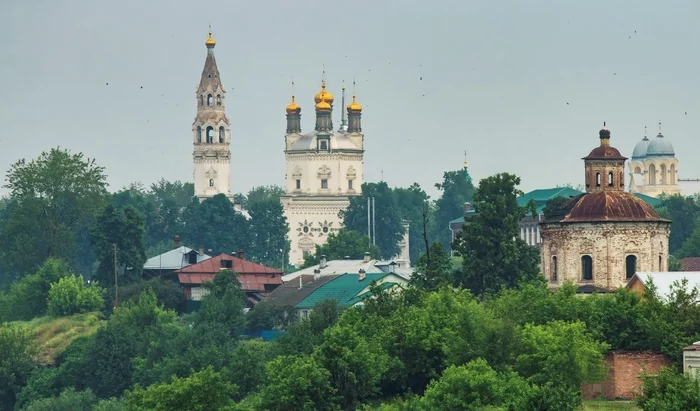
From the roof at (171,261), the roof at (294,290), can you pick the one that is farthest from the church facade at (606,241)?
the roof at (171,261)

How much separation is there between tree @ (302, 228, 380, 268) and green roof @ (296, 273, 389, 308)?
69.6 ft

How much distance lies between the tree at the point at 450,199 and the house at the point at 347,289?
6154 centimetres

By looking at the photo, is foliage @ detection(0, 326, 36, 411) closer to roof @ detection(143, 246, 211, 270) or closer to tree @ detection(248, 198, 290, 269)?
roof @ detection(143, 246, 211, 270)

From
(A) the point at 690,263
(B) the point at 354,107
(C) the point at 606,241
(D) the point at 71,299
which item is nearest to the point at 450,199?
(B) the point at 354,107

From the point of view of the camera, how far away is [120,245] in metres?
110

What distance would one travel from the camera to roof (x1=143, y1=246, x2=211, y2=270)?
114 meters

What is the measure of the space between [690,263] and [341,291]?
54.1 ft

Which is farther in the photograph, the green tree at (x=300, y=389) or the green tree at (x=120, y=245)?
the green tree at (x=120, y=245)

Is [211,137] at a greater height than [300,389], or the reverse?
[211,137]

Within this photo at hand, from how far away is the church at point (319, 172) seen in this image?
15500cm

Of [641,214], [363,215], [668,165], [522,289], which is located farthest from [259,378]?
[668,165]

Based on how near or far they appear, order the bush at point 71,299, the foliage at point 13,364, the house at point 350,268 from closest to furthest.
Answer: the foliage at point 13,364
the bush at point 71,299
the house at point 350,268

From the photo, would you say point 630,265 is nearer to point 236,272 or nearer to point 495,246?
point 495,246

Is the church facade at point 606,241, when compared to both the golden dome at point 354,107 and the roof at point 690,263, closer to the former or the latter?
the roof at point 690,263
